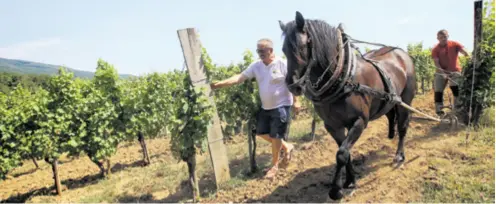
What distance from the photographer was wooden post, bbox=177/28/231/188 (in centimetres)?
455

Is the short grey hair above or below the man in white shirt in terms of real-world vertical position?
above

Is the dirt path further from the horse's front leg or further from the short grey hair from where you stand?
the short grey hair

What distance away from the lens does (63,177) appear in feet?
27.4

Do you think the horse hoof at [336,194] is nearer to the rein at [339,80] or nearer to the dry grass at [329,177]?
the dry grass at [329,177]

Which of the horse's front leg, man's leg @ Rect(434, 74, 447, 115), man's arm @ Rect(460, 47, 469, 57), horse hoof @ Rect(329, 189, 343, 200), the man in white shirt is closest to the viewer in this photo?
the horse's front leg

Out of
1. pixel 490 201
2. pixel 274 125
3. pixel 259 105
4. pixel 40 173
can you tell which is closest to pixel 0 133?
pixel 40 173

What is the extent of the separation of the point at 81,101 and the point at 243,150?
4010 millimetres

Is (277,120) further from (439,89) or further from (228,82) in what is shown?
(439,89)

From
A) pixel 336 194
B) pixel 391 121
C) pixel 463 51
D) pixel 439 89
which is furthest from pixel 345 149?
pixel 439 89

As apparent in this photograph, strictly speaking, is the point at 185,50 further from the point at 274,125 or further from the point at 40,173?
the point at 40,173

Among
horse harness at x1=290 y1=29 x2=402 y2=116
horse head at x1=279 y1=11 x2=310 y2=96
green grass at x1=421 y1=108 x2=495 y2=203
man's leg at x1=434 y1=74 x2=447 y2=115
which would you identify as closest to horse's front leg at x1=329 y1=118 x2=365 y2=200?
horse harness at x1=290 y1=29 x2=402 y2=116

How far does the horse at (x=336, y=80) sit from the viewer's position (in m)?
3.14

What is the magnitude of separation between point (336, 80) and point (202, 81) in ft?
6.49

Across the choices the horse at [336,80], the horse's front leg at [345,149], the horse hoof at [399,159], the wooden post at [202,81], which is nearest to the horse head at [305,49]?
the horse at [336,80]
